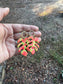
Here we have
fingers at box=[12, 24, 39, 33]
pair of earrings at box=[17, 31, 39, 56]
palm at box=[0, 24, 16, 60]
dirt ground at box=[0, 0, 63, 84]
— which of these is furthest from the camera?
fingers at box=[12, 24, 39, 33]

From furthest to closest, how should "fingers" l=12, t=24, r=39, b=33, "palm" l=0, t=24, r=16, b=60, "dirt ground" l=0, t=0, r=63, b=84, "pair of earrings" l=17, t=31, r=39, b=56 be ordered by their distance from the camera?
"fingers" l=12, t=24, r=39, b=33, "dirt ground" l=0, t=0, r=63, b=84, "pair of earrings" l=17, t=31, r=39, b=56, "palm" l=0, t=24, r=16, b=60

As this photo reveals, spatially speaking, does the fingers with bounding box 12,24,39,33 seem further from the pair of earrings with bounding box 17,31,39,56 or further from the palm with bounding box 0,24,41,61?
the pair of earrings with bounding box 17,31,39,56

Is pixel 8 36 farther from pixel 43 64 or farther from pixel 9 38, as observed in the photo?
pixel 43 64

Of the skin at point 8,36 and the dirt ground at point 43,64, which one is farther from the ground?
the skin at point 8,36

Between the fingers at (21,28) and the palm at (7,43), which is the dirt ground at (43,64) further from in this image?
the fingers at (21,28)

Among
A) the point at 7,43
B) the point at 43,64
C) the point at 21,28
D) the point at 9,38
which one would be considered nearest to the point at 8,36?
the point at 9,38

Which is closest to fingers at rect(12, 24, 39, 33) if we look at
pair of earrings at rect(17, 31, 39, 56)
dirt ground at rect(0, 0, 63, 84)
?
pair of earrings at rect(17, 31, 39, 56)

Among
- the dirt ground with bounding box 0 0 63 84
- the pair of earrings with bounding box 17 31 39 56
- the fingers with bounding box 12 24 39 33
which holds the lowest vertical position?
the dirt ground with bounding box 0 0 63 84

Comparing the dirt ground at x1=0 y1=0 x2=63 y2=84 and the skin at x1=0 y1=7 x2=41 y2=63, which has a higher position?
the skin at x1=0 y1=7 x2=41 y2=63

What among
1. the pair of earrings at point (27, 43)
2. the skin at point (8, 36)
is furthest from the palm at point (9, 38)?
the pair of earrings at point (27, 43)

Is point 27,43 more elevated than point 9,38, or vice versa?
point 9,38
